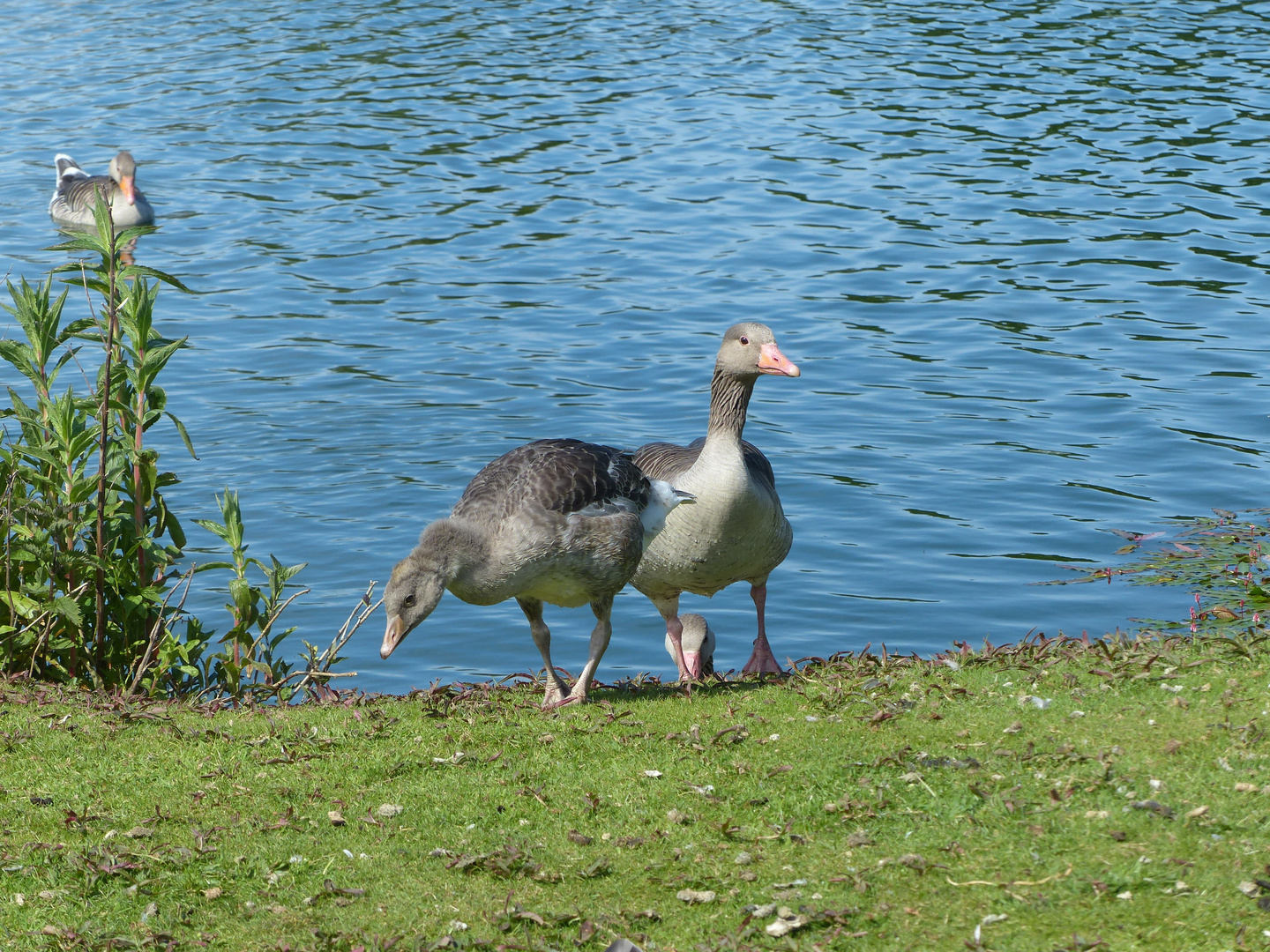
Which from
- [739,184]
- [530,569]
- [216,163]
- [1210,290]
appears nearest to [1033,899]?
[530,569]

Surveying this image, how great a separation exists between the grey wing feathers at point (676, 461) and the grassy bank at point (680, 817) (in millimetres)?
2458

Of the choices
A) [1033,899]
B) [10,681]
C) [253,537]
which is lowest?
[253,537]

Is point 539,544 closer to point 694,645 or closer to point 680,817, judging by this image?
point 680,817

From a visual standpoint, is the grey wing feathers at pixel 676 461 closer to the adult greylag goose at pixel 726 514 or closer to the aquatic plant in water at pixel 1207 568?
the adult greylag goose at pixel 726 514

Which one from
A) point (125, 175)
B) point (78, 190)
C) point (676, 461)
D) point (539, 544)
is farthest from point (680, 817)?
point (78, 190)

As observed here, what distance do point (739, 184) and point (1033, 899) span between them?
21725 millimetres

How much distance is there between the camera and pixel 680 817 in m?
6.73

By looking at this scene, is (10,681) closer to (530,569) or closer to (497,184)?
(530,569)

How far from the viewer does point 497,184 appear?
26578 millimetres

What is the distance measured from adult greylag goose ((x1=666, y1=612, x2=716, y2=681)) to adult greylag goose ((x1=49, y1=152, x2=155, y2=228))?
54.7 ft

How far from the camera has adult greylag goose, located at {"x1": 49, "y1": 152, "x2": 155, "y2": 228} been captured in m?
24.4

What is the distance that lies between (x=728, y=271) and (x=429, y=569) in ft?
47.6

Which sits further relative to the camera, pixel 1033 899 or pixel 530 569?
pixel 530 569

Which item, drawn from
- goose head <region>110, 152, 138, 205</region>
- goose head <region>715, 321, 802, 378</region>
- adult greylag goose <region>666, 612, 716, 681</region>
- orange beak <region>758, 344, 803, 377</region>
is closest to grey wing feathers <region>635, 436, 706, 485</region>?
goose head <region>715, 321, 802, 378</region>
